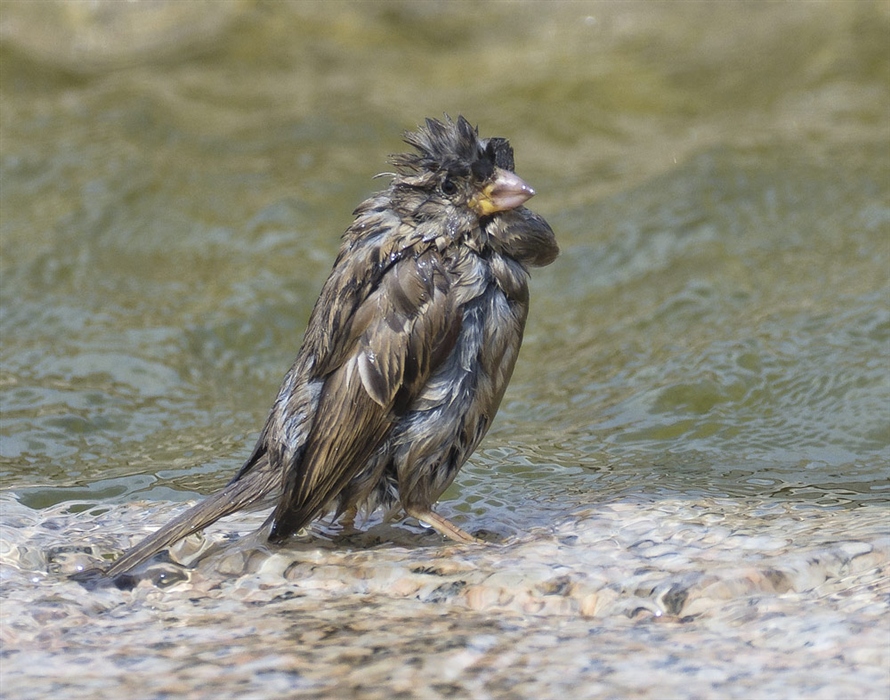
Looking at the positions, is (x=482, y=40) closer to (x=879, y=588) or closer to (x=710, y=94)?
(x=710, y=94)

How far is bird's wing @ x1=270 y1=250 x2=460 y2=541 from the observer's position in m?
3.39

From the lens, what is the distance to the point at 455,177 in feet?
11.6

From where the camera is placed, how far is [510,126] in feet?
28.8

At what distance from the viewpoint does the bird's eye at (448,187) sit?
353 cm

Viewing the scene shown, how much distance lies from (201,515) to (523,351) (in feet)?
10.9

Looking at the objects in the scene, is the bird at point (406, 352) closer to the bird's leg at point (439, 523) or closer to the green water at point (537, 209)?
the bird's leg at point (439, 523)

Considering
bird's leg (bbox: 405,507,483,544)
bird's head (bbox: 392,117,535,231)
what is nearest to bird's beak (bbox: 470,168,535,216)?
bird's head (bbox: 392,117,535,231)

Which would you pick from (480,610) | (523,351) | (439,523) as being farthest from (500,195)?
(523,351)

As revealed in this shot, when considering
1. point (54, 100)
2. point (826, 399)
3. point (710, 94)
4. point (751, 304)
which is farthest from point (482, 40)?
point (826, 399)

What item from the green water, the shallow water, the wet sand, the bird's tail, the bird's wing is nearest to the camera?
the wet sand

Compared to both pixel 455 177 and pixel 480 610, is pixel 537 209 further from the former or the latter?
pixel 480 610

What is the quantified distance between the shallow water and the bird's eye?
37.4 inches

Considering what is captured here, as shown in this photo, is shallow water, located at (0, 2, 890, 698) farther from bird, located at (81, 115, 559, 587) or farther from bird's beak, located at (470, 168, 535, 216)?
bird's beak, located at (470, 168, 535, 216)

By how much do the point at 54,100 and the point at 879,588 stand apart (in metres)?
7.00
